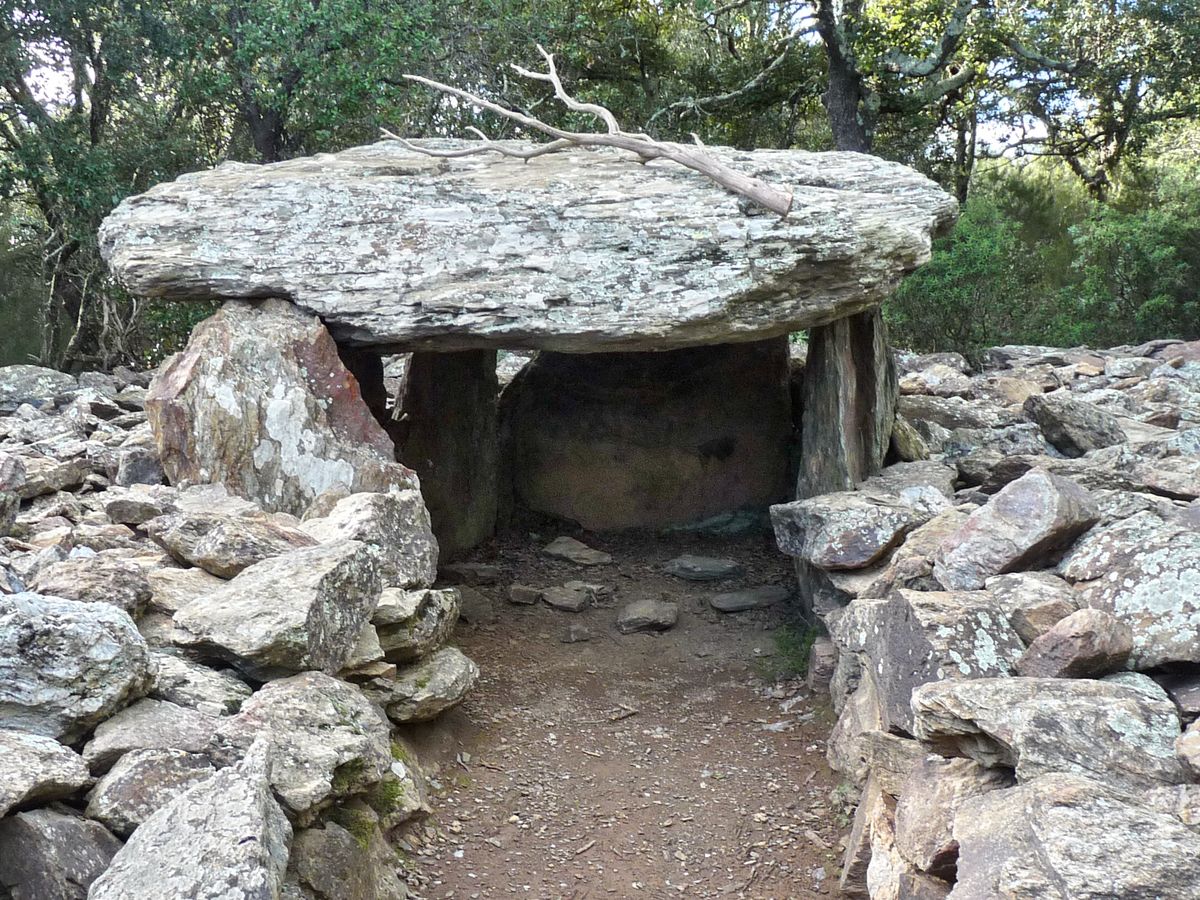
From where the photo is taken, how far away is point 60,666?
9.91 feet

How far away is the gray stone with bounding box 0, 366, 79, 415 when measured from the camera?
27.8 ft

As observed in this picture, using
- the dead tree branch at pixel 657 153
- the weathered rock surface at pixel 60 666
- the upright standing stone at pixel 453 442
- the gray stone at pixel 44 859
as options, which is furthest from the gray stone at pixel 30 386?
the gray stone at pixel 44 859

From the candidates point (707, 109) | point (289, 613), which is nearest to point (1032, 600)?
point (289, 613)

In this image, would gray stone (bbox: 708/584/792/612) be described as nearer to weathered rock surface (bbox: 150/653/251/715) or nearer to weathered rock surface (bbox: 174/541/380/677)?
weathered rock surface (bbox: 174/541/380/677)

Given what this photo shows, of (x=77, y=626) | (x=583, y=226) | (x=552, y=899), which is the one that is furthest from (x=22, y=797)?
(x=583, y=226)

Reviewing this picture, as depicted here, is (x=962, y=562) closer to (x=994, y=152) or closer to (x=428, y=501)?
(x=428, y=501)

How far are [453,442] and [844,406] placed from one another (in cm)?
272

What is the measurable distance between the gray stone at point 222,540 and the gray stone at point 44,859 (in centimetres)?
168

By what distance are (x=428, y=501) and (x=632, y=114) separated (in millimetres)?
8488

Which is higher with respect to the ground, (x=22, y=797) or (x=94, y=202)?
(x=94, y=202)

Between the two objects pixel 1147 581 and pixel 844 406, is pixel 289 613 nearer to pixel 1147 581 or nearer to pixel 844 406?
pixel 1147 581

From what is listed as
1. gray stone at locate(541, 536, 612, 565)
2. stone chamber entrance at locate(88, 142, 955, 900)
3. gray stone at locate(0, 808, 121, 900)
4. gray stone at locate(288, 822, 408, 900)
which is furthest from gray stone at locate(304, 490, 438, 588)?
gray stone at locate(541, 536, 612, 565)

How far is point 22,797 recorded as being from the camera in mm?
2594

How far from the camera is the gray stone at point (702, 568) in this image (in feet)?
23.3
